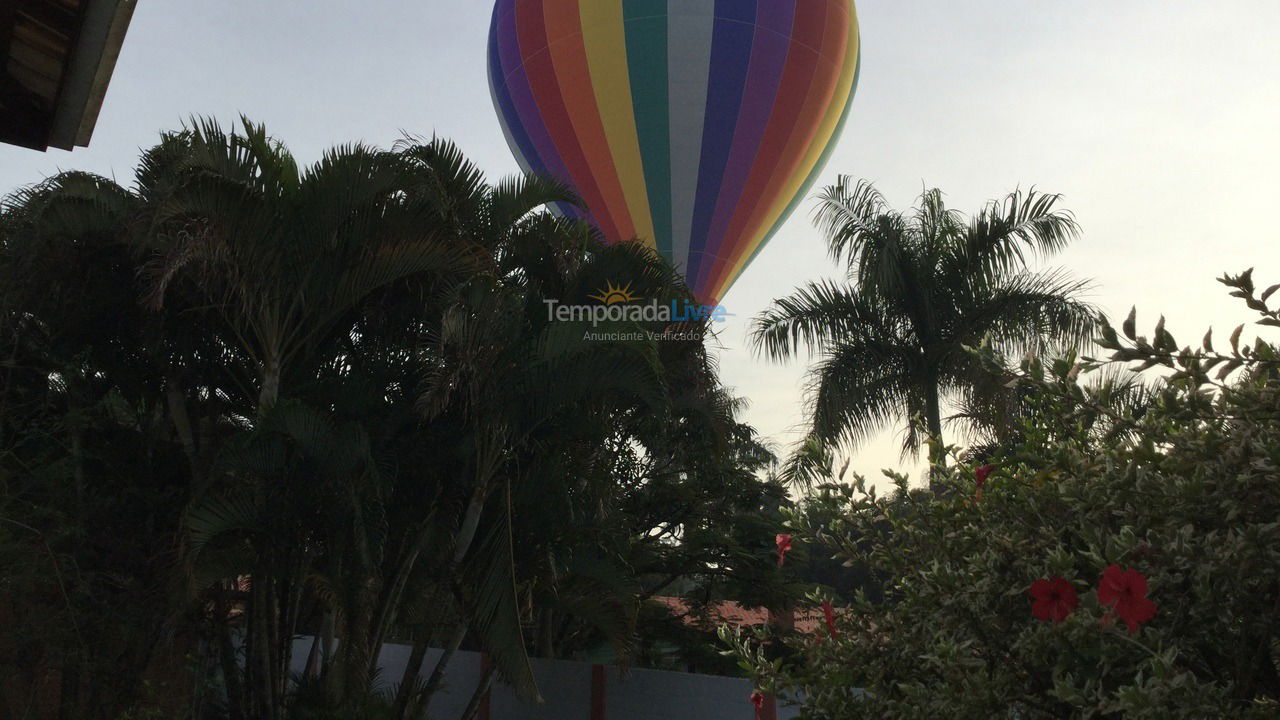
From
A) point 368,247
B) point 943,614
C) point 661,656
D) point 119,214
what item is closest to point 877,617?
point 943,614

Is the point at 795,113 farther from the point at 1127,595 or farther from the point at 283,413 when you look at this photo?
the point at 1127,595

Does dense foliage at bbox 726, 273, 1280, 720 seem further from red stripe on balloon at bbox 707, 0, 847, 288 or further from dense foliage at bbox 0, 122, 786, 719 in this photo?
red stripe on balloon at bbox 707, 0, 847, 288

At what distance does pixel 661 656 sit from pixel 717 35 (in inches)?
479

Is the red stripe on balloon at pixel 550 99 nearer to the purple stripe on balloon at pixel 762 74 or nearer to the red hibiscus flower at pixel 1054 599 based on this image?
the purple stripe on balloon at pixel 762 74

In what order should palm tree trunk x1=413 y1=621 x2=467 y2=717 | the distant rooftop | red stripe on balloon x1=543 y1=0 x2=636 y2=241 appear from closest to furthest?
1. the distant rooftop
2. palm tree trunk x1=413 y1=621 x2=467 y2=717
3. red stripe on balloon x1=543 y1=0 x2=636 y2=241

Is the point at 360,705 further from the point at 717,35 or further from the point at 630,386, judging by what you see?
the point at 717,35

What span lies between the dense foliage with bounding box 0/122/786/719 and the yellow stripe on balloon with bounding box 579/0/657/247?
11.4m

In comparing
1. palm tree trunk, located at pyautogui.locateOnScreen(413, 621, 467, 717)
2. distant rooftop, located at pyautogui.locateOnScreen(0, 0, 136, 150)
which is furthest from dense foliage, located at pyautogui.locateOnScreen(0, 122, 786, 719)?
distant rooftop, located at pyautogui.locateOnScreen(0, 0, 136, 150)

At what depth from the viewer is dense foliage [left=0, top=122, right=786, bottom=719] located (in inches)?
329

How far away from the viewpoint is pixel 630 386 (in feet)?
30.5

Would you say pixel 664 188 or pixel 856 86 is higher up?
pixel 856 86

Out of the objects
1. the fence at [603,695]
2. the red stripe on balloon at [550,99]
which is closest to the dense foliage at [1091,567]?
the fence at [603,695]

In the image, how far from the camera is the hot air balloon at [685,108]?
21219mm

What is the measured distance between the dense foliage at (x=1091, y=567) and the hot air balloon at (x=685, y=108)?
1750cm
